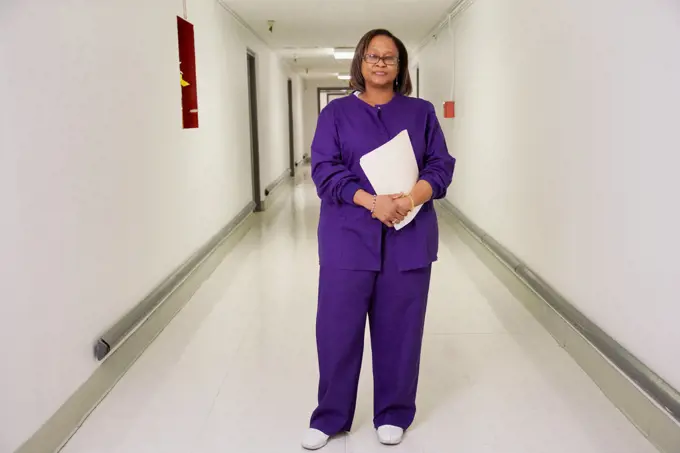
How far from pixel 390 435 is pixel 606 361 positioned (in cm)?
108

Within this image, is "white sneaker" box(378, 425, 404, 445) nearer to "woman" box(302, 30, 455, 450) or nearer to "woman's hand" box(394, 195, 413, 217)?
"woman" box(302, 30, 455, 450)

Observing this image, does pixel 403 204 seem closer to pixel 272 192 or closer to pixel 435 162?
pixel 435 162

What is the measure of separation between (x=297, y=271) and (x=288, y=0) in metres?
2.52

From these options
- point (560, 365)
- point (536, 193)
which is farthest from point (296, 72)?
point (560, 365)

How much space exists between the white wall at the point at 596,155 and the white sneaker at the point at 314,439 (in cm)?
128

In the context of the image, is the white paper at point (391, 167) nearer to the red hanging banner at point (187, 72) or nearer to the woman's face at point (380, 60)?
the woman's face at point (380, 60)

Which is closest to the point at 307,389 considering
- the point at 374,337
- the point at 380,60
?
the point at 374,337

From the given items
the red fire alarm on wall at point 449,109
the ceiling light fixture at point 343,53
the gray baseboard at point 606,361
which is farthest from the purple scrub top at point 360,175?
the ceiling light fixture at point 343,53

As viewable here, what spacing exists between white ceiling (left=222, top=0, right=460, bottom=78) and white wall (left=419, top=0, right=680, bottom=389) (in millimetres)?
1512

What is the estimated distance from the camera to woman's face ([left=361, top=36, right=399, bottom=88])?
219 centimetres

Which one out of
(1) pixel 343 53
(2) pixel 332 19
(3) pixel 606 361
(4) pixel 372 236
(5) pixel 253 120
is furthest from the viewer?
(1) pixel 343 53

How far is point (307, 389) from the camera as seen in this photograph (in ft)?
9.51

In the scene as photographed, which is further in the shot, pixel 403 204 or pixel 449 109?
pixel 449 109

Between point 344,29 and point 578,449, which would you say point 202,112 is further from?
point 578,449
